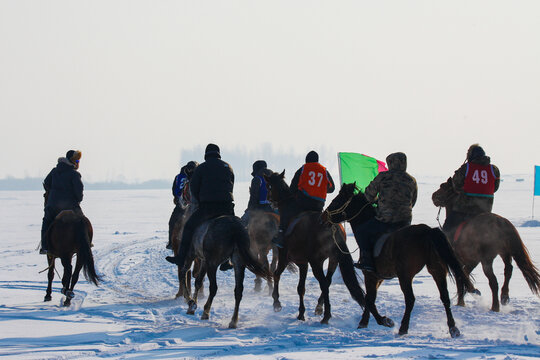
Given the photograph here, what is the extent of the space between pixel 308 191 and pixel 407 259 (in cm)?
267

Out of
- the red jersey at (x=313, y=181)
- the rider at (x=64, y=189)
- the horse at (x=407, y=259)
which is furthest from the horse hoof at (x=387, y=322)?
the rider at (x=64, y=189)

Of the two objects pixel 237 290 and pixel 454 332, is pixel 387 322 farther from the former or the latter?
pixel 237 290

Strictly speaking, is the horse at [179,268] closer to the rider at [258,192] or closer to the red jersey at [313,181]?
the rider at [258,192]

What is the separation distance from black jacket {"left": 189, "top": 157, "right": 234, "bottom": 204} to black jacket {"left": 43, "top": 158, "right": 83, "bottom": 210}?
2.45 metres

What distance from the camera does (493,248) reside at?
35.1ft

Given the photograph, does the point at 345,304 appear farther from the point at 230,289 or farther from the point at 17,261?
Answer: the point at 17,261

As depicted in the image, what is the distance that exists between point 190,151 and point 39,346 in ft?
412

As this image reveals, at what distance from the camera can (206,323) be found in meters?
9.55

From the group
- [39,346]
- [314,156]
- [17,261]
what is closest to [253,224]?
[314,156]

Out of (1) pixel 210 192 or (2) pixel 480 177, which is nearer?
(1) pixel 210 192

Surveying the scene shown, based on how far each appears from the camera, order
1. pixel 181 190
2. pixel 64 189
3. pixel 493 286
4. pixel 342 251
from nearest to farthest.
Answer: pixel 342 251 < pixel 493 286 < pixel 64 189 < pixel 181 190

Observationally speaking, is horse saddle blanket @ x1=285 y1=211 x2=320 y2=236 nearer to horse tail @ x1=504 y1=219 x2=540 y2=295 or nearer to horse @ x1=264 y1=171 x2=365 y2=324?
horse @ x1=264 y1=171 x2=365 y2=324

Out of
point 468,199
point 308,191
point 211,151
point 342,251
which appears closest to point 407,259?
point 342,251

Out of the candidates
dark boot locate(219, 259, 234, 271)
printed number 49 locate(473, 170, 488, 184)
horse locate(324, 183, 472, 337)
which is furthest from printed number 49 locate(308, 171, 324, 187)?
printed number 49 locate(473, 170, 488, 184)
